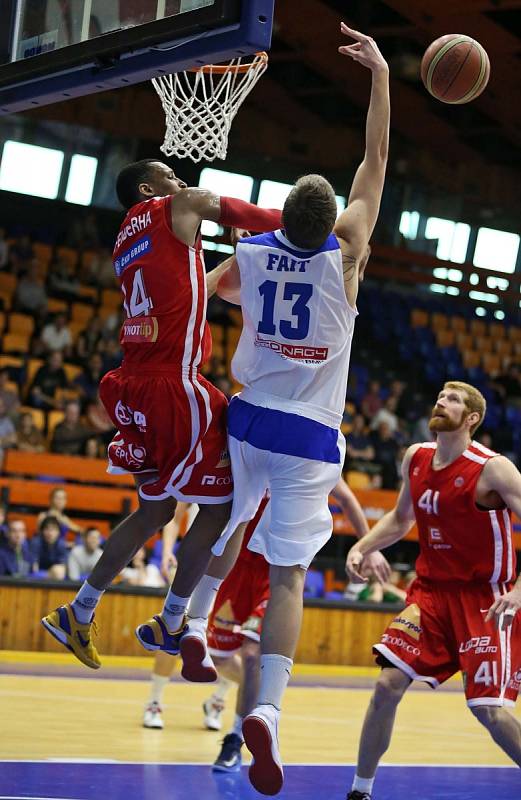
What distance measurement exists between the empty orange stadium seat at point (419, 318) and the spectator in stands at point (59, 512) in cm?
1085

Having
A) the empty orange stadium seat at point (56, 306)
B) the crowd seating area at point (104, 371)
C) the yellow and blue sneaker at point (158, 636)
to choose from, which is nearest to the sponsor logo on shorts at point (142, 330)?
the yellow and blue sneaker at point (158, 636)

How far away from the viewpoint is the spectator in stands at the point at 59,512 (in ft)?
37.1

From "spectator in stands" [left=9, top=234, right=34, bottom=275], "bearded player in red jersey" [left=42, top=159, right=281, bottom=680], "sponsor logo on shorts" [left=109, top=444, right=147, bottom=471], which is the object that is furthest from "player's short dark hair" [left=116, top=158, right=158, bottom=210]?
"spectator in stands" [left=9, top=234, right=34, bottom=275]

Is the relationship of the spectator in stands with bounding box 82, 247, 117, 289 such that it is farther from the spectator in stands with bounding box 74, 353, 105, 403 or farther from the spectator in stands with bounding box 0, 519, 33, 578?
the spectator in stands with bounding box 0, 519, 33, 578

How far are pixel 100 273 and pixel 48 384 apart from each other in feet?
12.8

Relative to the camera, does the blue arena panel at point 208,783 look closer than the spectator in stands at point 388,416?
Yes

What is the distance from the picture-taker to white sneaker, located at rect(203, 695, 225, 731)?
8320mm

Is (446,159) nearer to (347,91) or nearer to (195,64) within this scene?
(347,91)

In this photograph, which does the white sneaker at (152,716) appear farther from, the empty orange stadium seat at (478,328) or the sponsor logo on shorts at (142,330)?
the empty orange stadium seat at (478,328)

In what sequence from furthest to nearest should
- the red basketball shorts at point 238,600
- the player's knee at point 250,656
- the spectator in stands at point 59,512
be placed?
the spectator in stands at point 59,512
the red basketball shorts at point 238,600
the player's knee at point 250,656

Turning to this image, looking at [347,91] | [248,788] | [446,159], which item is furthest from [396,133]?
[248,788]

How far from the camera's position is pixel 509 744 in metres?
5.83

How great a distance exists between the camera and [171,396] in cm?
482

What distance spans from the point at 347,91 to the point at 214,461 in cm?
1458
